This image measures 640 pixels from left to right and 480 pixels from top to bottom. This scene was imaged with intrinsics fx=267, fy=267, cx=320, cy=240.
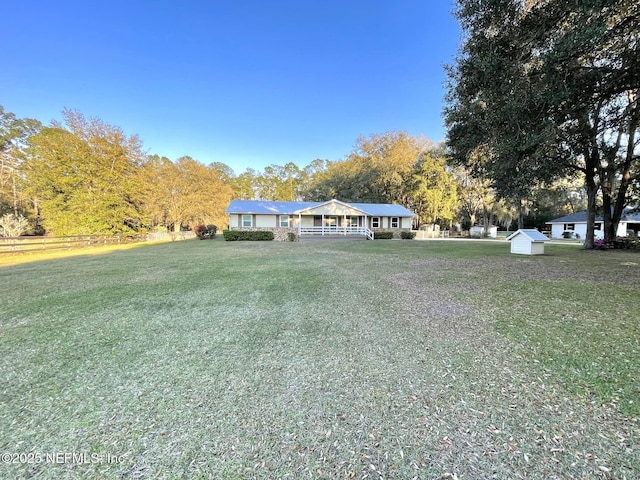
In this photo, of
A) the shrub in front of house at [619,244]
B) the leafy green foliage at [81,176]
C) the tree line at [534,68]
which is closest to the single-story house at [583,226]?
the shrub in front of house at [619,244]

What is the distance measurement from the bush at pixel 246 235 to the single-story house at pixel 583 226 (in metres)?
32.8

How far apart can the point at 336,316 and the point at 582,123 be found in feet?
40.8

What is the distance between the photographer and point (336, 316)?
4590 millimetres

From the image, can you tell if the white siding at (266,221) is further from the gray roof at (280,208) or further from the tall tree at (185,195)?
the tall tree at (185,195)

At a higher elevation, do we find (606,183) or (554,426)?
(606,183)

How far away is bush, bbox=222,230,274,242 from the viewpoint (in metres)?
22.9

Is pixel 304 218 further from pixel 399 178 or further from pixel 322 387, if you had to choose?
pixel 322 387

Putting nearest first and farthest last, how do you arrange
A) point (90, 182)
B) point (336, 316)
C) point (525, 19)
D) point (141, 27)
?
point (336, 316), point (525, 19), point (141, 27), point (90, 182)

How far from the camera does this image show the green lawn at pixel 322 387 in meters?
1.80

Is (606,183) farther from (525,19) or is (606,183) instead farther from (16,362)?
(16,362)

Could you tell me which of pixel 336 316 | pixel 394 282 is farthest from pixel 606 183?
pixel 336 316

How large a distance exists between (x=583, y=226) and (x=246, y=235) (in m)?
37.9

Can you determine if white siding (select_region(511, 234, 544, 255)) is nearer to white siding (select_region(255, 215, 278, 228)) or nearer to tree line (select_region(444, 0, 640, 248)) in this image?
tree line (select_region(444, 0, 640, 248))

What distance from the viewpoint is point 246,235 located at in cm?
2361
